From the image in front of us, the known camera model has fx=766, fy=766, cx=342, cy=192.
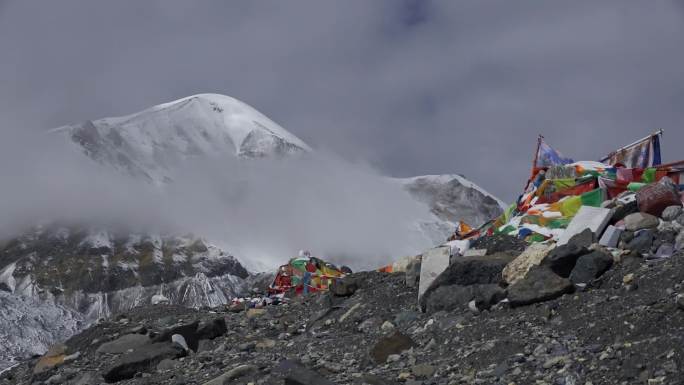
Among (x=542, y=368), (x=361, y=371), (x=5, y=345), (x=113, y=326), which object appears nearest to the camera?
(x=542, y=368)

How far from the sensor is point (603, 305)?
1271 cm

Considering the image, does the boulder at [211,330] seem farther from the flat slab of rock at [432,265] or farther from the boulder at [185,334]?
the flat slab of rock at [432,265]

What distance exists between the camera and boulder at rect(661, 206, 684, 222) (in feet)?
56.2

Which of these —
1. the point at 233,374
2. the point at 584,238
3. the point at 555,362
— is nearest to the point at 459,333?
the point at 555,362

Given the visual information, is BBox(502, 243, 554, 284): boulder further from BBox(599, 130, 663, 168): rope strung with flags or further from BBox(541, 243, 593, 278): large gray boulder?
BBox(599, 130, 663, 168): rope strung with flags

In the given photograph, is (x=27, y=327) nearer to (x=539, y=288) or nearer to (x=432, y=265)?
(x=432, y=265)

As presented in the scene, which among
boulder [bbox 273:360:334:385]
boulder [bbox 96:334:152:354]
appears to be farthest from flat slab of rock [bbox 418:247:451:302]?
boulder [bbox 96:334:152:354]

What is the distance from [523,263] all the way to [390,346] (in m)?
4.06

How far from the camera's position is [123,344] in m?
19.2

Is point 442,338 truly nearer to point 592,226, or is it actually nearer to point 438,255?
point 438,255

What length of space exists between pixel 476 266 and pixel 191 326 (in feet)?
22.9

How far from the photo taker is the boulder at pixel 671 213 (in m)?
17.1

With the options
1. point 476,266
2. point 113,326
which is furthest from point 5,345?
point 476,266

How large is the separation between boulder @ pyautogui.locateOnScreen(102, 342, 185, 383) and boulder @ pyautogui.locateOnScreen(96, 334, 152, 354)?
156 cm
